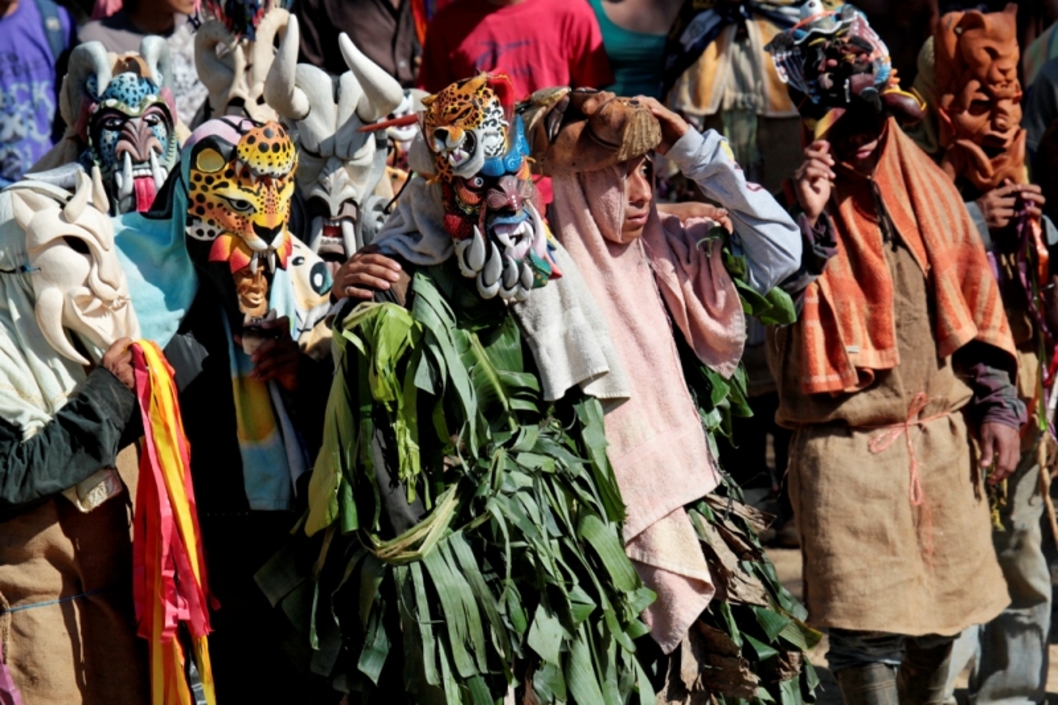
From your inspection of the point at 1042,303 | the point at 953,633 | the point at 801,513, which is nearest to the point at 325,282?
the point at 801,513

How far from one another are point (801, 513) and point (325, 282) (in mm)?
1699

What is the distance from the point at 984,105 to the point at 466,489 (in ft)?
8.42

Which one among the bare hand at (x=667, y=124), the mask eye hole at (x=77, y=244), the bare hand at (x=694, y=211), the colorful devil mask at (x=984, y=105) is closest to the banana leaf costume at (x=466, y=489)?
the bare hand at (x=667, y=124)

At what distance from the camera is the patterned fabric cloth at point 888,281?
15.7ft

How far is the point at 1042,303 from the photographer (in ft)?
17.8

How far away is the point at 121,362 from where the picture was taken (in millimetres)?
3613

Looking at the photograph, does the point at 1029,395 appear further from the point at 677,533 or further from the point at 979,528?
the point at 677,533

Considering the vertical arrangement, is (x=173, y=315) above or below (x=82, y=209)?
below

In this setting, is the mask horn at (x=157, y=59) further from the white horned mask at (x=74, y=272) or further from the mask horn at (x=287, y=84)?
the white horned mask at (x=74, y=272)

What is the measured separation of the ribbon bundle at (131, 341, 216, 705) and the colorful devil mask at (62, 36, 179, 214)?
0.95 metres

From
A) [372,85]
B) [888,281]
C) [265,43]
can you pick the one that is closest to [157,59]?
[265,43]

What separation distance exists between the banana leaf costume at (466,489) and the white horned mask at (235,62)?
1.53m

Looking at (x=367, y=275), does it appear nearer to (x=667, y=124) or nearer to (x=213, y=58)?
(x=667, y=124)

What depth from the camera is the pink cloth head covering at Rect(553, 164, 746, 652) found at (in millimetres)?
3973
